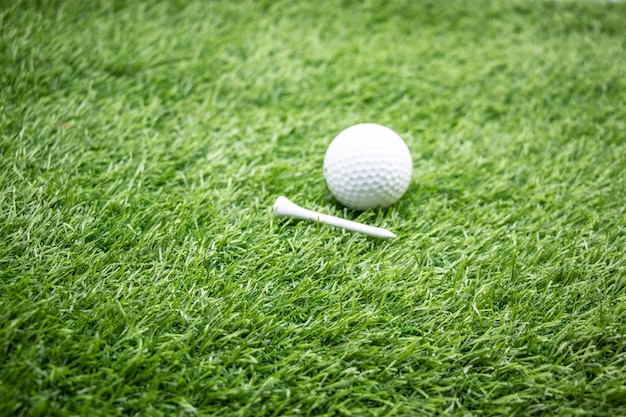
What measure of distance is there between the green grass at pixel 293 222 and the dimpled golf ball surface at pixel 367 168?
9 centimetres

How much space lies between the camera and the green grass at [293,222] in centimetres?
135

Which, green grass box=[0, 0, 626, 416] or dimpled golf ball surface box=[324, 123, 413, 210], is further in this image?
dimpled golf ball surface box=[324, 123, 413, 210]

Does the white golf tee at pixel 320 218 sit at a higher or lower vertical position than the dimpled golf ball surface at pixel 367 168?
lower

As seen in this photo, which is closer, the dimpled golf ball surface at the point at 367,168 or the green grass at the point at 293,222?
the green grass at the point at 293,222

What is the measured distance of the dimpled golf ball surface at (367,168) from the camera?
6.02 ft

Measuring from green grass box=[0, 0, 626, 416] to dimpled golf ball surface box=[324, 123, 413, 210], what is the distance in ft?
0.30

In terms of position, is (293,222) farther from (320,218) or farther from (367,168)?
(367,168)

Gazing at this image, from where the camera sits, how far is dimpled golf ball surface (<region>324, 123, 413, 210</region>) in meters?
1.84

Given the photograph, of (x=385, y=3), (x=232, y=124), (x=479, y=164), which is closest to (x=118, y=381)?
(x=232, y=124)

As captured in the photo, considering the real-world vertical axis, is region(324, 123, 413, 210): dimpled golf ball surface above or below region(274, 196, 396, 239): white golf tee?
above

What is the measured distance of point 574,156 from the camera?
7.60 feet

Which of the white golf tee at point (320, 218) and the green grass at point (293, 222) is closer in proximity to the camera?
the green grass at point (293, 222)

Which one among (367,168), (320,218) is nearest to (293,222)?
(320,218)

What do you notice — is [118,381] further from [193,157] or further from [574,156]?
[574,156]
